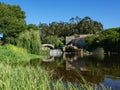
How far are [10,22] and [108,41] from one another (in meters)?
24.3

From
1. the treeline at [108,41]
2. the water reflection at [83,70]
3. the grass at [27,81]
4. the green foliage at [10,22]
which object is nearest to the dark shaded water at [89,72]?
the water reflection at [83,70]

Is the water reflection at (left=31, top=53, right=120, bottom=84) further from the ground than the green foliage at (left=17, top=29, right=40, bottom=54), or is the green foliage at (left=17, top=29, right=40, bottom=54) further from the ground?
the green foliage at (left=17, top=29, right=40, bottom=54)

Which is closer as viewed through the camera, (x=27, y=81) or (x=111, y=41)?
(x=27, y=81)

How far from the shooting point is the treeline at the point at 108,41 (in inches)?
2477

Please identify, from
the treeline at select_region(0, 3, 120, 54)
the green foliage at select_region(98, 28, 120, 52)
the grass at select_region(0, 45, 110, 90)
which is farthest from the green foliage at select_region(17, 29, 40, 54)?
the green foliage at select_region(98, 28, 120, 52)

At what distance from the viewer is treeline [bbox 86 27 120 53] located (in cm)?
6292

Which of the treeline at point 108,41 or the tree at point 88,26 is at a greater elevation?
the tree at point 88,26

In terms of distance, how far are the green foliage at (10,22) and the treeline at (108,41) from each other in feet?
67.6

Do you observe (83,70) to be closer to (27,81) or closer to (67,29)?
(27,81)

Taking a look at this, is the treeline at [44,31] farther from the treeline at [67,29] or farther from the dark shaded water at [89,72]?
the dark shaded water at [89,72]

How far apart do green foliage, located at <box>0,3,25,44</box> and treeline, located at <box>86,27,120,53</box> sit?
20600 millimetres

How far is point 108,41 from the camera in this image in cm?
6412

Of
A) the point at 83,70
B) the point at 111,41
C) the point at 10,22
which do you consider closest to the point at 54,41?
the point at 111,41

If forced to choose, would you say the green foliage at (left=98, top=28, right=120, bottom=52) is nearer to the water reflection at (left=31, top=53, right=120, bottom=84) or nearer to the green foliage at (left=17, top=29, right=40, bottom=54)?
the green foliage at (left=17, top=29, right=40, bottom=54)
